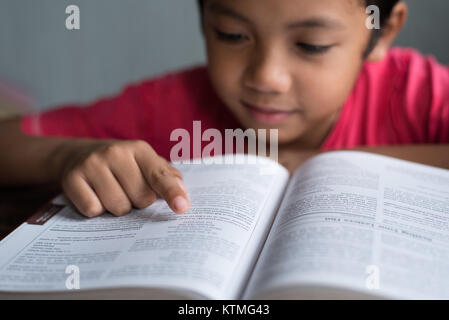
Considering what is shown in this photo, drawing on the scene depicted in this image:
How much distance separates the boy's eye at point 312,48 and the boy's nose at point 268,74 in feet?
0.11

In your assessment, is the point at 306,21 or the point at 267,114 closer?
the point at 306,21

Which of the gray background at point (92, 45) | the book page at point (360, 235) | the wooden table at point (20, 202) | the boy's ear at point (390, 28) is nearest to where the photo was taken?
the book page at point (360, 235)

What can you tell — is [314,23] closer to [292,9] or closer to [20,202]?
[292,9]

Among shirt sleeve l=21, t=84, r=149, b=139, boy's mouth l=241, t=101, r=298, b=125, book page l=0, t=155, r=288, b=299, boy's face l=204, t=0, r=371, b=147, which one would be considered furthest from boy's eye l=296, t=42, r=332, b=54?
shirt sleeve l=21, t=84, r=149, b=139

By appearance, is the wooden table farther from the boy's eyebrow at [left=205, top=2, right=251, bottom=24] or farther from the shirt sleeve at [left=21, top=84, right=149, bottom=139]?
the boy's eyebrow at [left=205, top=2, right=251, bottom=24]

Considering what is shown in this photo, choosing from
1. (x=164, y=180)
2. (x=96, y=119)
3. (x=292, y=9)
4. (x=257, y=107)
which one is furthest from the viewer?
(x=96, y=119)

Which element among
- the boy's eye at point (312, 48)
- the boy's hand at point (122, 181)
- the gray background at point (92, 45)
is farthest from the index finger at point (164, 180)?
the gray background at point (92, 45)

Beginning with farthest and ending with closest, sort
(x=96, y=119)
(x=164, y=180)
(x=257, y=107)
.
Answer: (x=96, y=119) → (x=257, y=107) → (x=164, y=180)

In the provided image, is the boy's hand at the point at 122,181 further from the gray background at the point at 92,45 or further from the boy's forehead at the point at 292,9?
the gray background at the point at 92,45

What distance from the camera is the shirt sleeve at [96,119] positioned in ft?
2.64

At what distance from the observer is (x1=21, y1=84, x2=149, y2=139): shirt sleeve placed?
2.64ft

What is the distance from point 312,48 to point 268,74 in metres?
0.07

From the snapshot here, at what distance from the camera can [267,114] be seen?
0.73 metres

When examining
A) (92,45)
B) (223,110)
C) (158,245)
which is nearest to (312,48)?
(223,110)
